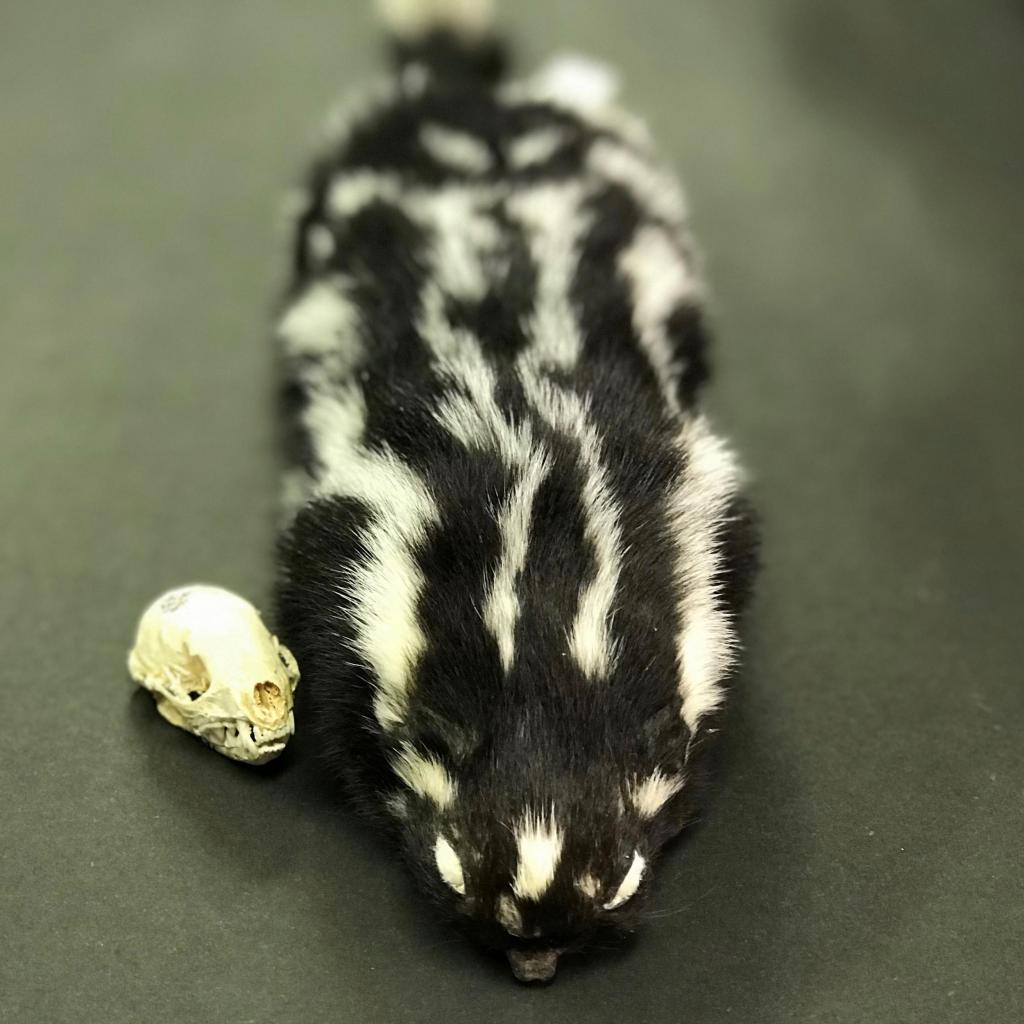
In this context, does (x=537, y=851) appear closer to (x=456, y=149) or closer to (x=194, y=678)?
(x=194, y=678)

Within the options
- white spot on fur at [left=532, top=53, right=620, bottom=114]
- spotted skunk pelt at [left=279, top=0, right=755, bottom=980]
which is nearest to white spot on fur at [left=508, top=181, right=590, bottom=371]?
spotted skunk pelt at [left=279, top=0, right=755, bottom=980]

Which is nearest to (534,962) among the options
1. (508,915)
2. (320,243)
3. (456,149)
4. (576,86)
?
(508,915)

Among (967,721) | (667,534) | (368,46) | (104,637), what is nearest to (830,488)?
(967,721)

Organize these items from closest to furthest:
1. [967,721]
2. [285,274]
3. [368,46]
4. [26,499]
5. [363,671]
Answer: [363,671] → [967,721] → [26,499] → [285,274] → [368,46]

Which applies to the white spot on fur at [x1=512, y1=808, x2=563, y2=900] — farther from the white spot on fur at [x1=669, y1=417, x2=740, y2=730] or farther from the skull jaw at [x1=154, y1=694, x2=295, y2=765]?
the skull jaw at [x1=154, y1=694, x2=295, y2=765]

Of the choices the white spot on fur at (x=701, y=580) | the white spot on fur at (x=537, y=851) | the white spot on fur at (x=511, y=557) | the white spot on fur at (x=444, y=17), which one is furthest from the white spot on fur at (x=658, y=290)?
the white spot on fur at (x=444, y=17)

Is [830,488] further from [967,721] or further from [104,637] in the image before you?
[104,637]
